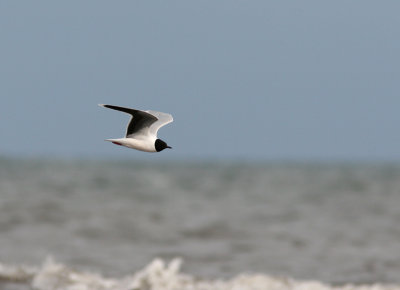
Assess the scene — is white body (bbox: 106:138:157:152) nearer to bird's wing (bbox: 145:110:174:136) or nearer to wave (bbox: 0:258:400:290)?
bird's wing (bbox: 145:110:174:136)

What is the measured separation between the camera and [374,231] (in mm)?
14016

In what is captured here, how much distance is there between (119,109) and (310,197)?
20.3 meters

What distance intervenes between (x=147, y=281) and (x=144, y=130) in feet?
18.8

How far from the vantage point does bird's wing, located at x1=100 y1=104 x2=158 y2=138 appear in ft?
10.6

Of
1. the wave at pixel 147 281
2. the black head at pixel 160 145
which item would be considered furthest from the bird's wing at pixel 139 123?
the wave at pixel 147 281

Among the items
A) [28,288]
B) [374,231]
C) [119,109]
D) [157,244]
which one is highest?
[374,231]

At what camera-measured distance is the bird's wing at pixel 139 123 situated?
323 cm

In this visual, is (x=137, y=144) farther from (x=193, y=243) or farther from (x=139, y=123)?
(x=193, y=243)

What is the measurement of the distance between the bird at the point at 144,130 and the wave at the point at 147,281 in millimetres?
5393

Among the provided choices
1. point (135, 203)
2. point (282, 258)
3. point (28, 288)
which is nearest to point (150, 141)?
point (28, 288)

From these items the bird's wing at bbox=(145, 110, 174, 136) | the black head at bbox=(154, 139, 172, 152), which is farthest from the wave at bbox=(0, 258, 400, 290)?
the black head at bbox=(154, 139, 172, 152)

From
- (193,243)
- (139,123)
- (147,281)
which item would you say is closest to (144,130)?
(139,123)

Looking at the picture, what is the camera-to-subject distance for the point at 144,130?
3.24m

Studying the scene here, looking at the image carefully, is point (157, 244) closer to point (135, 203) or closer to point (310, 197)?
point (135, 203)
